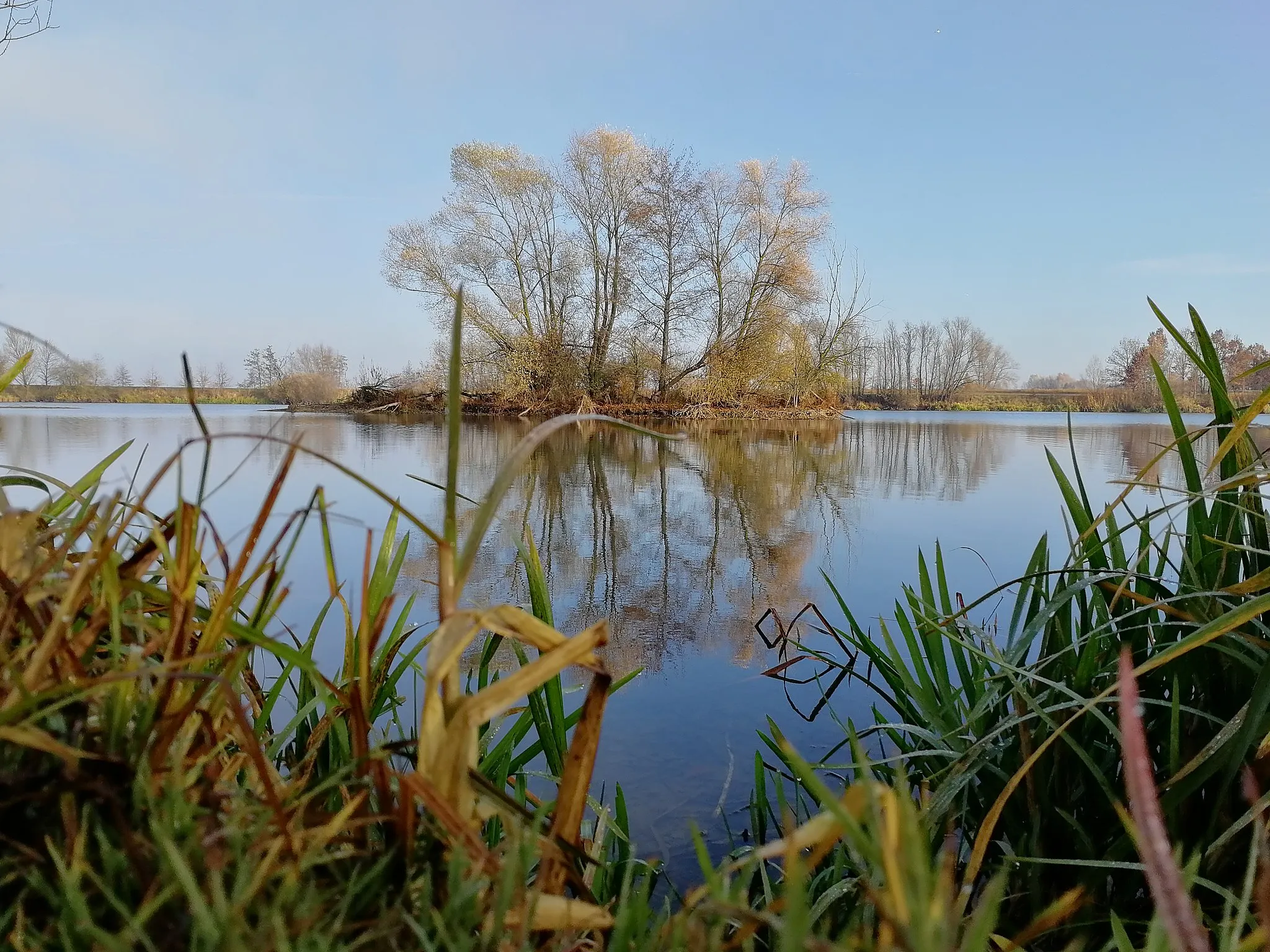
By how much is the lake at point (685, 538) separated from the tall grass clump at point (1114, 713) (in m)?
0.34

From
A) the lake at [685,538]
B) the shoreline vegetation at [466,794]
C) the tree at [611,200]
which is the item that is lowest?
the lake at [685,538]

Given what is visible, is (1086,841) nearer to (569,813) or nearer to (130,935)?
(569,813)

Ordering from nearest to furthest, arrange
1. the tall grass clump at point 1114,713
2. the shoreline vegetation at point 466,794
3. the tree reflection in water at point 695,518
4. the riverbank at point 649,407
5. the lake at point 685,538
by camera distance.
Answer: the shoreline vegetation at point 466,794, the tall grass clump at point 1114,713, the lake at point 685,538, the tree reflection in water at point 695,518, the riverbank at point 649,407

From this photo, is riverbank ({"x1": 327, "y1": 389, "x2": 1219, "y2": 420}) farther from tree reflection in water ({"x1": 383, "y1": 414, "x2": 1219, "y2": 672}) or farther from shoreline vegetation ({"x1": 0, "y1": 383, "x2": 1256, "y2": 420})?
tree reflection in water ({"x1": 383, "y1": 414, "x2": 1219, "y2": 672})

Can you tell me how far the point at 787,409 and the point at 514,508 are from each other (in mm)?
12931

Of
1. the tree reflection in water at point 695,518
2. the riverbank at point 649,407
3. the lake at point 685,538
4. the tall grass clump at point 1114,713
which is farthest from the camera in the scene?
Result: the riverbank at point 649,407

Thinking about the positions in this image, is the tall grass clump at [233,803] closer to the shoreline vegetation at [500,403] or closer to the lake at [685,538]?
the lake at [685,538]

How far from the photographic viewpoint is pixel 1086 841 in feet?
2.19

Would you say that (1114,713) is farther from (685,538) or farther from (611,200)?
(611,200)

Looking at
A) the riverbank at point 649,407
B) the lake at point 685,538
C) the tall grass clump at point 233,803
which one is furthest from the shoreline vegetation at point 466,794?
the riverbank at point 649,407

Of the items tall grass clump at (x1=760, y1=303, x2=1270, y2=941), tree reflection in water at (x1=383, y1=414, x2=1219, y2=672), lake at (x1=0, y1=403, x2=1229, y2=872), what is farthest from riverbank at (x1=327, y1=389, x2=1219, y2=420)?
tall grass clump at (x1=760, y1=303, x2=1270, y2=941)

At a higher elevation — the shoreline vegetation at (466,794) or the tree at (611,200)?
the tree at (611,200)

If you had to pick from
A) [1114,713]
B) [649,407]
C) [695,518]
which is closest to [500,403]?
[649,407]

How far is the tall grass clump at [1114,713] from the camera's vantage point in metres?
0.62
